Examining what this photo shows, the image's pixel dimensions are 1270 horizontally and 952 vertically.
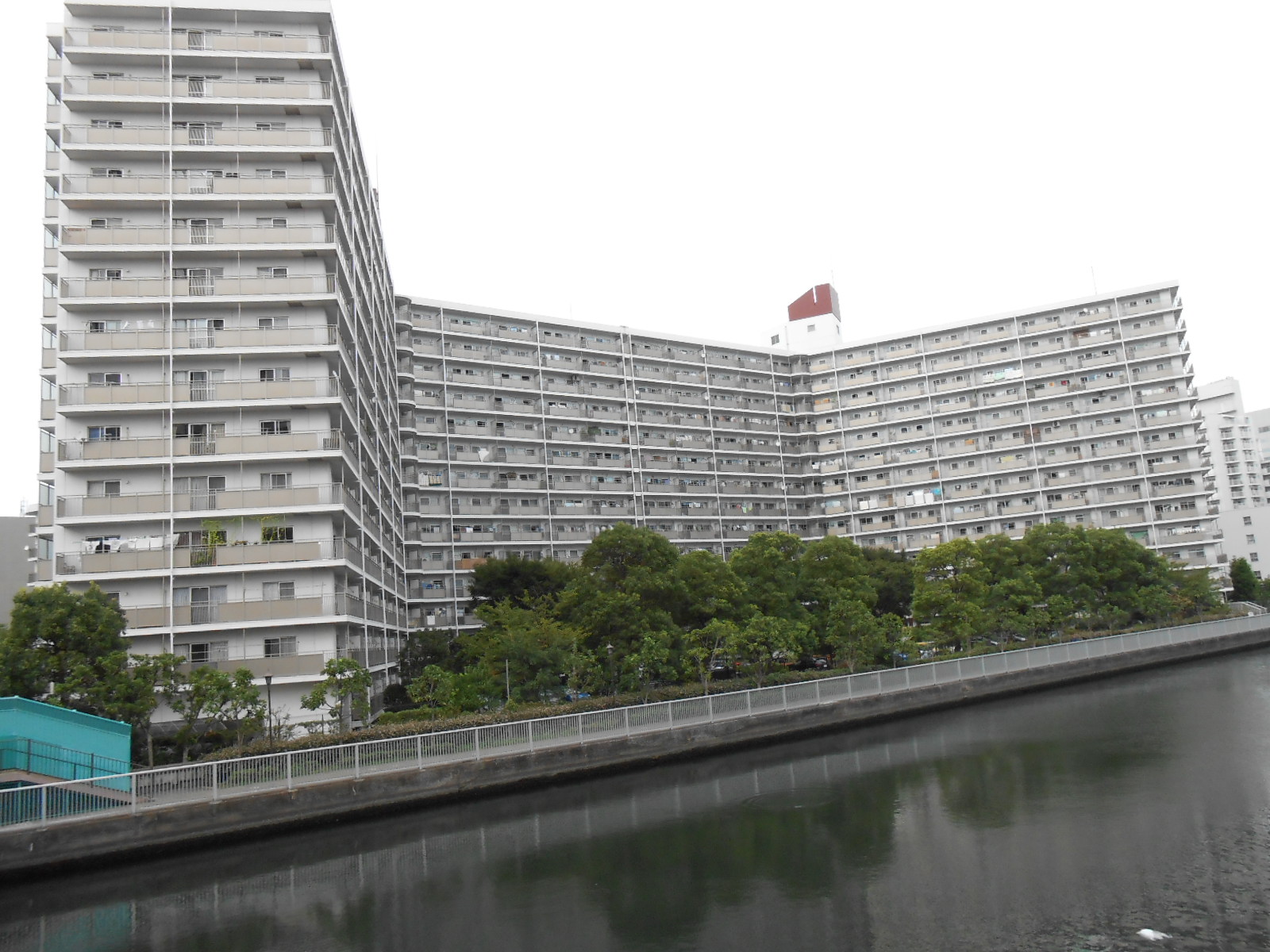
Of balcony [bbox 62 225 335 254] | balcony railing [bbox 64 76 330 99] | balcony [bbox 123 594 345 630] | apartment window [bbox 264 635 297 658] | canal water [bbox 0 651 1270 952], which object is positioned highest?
balcony railing [bbox 64 76 330 99]

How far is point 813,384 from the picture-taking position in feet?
286

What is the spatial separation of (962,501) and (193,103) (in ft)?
217

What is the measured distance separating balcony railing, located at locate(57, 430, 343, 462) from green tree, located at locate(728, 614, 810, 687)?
675 inches

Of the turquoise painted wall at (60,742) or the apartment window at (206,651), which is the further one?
the apartment window at (206,651)

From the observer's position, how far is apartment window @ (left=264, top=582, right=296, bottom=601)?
109 feet

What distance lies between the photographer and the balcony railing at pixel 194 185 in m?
34.8

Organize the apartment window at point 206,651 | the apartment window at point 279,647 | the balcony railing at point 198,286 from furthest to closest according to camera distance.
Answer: the balcony railing at point 198,286, the apartment window at point 279,647, the apartment window at point 206,651

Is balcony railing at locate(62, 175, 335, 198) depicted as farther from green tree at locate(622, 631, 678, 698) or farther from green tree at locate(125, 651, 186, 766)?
green tree at locate(622, 631, 678, 698)

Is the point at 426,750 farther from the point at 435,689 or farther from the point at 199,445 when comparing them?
the point at 199,445

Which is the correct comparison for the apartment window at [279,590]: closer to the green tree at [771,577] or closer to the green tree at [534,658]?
the green tree at [534,658]

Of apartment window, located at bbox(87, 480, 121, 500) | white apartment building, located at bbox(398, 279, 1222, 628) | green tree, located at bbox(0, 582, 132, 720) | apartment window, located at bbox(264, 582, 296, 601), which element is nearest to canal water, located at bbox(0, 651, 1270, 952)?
green tree, located at bbox(0, 582, 132, 720)

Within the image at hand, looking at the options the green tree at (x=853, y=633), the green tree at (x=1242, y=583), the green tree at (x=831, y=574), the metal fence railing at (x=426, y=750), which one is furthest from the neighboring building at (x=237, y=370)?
the green tree at (x=1242, y=583)

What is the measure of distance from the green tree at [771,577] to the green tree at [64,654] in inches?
897

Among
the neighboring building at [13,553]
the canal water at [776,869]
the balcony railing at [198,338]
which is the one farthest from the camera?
the neighboring building at [13,553]
